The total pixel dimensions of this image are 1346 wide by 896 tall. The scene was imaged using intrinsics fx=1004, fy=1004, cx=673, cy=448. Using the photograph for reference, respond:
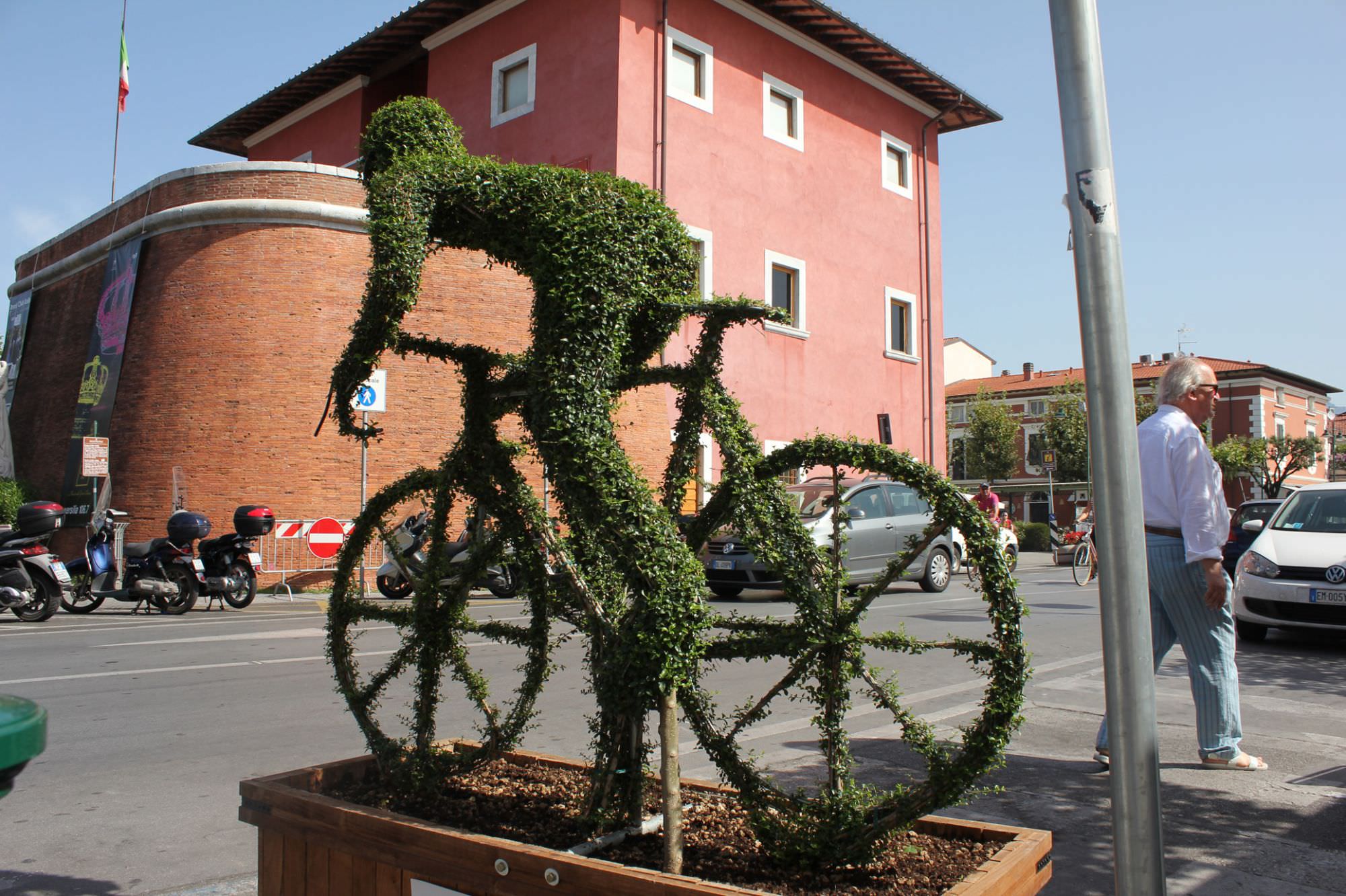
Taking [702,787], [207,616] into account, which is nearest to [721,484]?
[702,787]

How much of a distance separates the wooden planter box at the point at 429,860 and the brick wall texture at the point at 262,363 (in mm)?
14147

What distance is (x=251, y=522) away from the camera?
14195 millimetres

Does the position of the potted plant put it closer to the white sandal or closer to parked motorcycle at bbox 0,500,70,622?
the white sandal

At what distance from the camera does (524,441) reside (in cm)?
322

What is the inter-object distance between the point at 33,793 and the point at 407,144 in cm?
370

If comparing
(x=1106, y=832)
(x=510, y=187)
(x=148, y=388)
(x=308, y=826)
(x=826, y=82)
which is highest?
(x=826, y=82)

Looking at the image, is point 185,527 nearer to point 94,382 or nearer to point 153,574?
point 153,574

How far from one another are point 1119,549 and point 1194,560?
281 cm

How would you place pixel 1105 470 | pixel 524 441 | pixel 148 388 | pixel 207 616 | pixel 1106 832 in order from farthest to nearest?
pixel 148 388 → pixel 207 616 → pixel 1106 832 → pixel 524 441 → pixel 1105 470

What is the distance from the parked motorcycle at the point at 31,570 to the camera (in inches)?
470

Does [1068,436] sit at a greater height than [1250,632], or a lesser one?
greater

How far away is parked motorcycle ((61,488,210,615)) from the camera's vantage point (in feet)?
42.9

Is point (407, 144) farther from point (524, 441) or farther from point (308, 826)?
point (308, 826)

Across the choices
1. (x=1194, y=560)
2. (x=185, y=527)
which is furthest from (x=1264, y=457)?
(x=1194, y=560)
